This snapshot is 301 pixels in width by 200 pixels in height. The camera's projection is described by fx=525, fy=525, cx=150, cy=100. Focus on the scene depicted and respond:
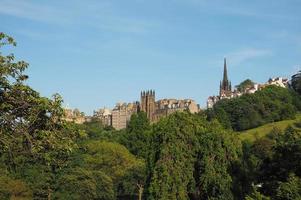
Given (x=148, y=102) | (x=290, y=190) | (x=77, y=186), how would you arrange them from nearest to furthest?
(x=290, y=190), (x=77, y=186), (x=148, y=102)

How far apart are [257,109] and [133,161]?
58.3 meters

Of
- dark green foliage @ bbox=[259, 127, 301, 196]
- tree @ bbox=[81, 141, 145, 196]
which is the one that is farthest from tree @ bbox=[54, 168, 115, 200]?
dark green foliage @ bbox=[259, 127, 301, 196]

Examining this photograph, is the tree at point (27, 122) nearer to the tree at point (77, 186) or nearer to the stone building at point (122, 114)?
the tree at point (77, 186)

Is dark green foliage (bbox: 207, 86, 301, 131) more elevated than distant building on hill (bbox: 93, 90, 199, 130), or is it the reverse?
distant building on hill (bbox: 93, 90, 199, 130)

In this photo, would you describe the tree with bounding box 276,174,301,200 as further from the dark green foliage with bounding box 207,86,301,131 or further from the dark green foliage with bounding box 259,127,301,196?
the dark green foliage with bounding box 207,86,301,131

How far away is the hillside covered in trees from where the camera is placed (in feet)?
42.1

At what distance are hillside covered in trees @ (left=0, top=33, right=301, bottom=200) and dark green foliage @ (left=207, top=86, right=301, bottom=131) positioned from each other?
4857 centimetres

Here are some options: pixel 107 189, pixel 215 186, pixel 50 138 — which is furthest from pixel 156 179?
pixel 50 138

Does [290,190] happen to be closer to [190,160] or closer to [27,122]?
[27,122]

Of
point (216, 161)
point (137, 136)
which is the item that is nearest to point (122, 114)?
point (137, 136)

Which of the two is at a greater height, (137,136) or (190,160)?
(137,136)

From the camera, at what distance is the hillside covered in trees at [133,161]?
1282 centimetres

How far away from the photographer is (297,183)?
23.3 meters

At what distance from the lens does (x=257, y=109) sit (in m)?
123
